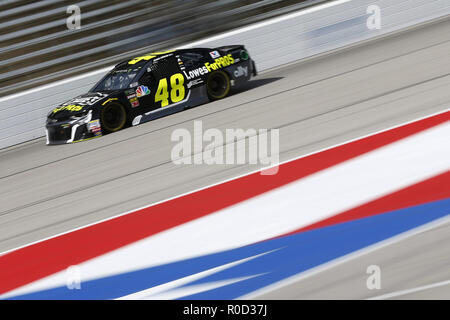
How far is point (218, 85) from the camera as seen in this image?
505 inches

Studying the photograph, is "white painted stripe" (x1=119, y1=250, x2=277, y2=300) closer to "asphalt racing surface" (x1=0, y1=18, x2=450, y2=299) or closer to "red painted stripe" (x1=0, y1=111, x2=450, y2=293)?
"asphalt racing surface" (x1=0, y1=18, x2=450, y2=299)

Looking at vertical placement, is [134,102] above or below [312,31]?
below

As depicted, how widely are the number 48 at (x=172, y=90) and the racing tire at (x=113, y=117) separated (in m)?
0.68

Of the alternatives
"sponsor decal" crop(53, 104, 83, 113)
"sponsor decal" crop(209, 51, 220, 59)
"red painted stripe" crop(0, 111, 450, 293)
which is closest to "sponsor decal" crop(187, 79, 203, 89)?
"sponsor decal" crop(209, 51, 220, 59)

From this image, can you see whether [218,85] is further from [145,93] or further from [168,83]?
[145,93]

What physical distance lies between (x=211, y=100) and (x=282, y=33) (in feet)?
12.8

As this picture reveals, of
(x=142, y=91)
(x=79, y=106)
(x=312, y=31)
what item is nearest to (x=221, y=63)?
(x=142, y=91)

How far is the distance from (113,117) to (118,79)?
78 centimetres

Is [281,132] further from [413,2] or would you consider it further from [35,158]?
[413,2]

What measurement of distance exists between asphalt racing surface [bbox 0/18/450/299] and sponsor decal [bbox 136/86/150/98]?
583 millimetres

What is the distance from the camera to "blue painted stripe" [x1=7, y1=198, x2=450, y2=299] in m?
5.64

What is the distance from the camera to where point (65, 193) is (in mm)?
8883
